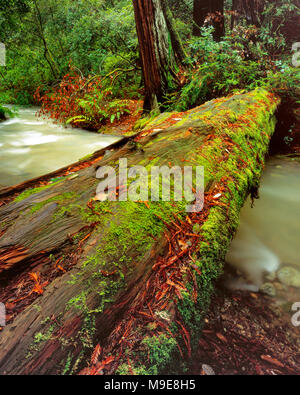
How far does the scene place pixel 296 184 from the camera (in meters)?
3.57

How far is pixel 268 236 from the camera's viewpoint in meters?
2.55

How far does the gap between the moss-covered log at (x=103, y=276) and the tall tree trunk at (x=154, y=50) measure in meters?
4.59

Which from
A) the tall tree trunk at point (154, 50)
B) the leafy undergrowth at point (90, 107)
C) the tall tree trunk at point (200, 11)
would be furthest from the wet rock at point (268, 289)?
the tall tree trunk at point (200, 11)

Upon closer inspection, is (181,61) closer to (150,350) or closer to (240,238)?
(240,238)

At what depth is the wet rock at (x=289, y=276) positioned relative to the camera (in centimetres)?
198

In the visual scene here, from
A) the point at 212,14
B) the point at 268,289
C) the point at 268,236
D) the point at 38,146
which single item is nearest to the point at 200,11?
the point at 212,14

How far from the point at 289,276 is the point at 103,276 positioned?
69.5 inches

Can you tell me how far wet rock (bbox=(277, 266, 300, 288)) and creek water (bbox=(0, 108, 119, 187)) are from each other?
3.46m

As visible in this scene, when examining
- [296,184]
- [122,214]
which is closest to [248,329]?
A: [122,214]

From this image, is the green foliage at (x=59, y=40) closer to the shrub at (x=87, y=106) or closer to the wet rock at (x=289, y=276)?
the shrub at (x=87, y=106)

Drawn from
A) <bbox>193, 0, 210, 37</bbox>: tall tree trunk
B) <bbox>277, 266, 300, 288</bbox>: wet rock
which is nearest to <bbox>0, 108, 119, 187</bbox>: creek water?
<bbox>277, 266, 300, 288</bbox>: wet rock

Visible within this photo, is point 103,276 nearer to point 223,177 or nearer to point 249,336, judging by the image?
point 249,336
